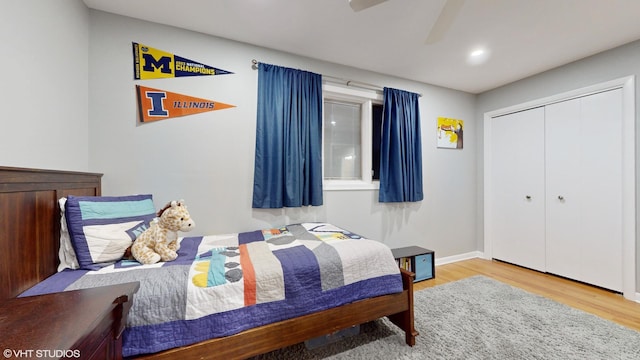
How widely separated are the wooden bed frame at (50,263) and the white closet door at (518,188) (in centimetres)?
261

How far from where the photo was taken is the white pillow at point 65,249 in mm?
1369

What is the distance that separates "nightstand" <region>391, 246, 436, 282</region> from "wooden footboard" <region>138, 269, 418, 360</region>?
91 cm

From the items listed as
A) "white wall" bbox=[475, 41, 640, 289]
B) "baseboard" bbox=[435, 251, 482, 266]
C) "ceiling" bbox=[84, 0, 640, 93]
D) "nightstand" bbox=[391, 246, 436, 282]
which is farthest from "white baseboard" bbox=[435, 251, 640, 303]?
"ceiling" bbox=[84, 0, 640, 93]

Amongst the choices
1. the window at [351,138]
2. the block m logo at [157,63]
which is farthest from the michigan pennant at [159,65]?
the window at [351,138]

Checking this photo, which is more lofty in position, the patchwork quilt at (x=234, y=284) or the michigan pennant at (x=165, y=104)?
the michigan pennant at (x=165, y=104)

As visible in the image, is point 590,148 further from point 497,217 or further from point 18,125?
point 18,125

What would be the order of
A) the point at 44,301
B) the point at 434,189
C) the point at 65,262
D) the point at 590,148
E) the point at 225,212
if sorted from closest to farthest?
the point at 44,301
the point at 65,262
the point at 225,212
the point at 590,148
the point at 434,189

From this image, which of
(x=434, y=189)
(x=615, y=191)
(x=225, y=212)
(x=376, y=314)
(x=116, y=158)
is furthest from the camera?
(x=434, y=189)

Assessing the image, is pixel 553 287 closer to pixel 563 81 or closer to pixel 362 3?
pixel 563 81

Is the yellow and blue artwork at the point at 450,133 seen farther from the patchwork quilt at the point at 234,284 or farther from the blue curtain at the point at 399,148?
the patchwork quilt at the point at 234,284

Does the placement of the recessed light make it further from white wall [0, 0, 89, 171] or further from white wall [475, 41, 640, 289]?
white wall [0, 0, 89, 171]

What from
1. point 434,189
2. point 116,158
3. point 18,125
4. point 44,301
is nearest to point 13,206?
point 18,125

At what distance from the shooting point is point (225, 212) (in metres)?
2.20

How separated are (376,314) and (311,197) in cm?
122
